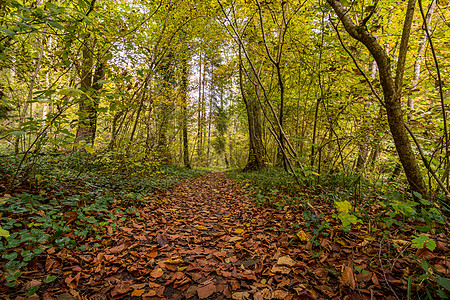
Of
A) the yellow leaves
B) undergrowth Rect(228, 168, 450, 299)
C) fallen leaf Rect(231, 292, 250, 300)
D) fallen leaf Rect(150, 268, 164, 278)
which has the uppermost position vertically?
undergrowth Rect(228, 168, 450, 299)

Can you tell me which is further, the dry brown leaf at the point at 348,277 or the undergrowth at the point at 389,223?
the dry brown leaf at the point at 348,277

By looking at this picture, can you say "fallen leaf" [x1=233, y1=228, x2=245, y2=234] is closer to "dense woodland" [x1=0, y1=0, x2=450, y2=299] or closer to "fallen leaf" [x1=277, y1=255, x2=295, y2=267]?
"dense woodland" [x1=0, y1=0, x2=450, y2=299]

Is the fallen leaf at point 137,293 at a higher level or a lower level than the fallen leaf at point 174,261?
lower

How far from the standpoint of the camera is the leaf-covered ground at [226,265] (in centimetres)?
168

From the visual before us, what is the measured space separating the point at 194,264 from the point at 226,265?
0.37 meters

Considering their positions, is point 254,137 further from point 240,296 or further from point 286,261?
point 240,296

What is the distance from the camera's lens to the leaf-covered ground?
1.68 metres

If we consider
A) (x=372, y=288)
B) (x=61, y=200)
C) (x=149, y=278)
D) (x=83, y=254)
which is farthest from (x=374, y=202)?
(x=61, y=200)

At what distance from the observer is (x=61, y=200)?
295cm

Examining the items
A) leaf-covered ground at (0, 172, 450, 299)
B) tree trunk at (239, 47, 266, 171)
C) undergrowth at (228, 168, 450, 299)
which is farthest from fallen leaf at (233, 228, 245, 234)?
tree trunk at (239, 47, 266, 171)


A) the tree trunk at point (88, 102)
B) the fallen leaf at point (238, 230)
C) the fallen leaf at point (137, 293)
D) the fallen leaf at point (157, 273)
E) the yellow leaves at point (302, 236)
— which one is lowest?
the fallen leaf at point (137, 293)

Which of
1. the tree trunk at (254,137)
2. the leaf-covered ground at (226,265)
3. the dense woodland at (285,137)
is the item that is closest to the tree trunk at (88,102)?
the dense woodland at (285,137)

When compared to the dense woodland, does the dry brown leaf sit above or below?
below

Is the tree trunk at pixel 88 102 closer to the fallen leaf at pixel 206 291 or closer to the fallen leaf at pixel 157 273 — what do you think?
the fallen leaf at pixel 157 273
